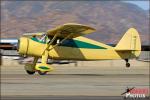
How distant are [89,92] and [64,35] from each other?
12.3 m

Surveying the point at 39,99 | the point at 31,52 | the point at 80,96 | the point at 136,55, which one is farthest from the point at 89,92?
the point at 136,55

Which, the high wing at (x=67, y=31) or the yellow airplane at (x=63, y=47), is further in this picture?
the yellow airplane at (x=63, y=47)

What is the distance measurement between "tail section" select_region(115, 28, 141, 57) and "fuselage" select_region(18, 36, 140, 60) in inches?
12.9

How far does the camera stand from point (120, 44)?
3098 centimetres

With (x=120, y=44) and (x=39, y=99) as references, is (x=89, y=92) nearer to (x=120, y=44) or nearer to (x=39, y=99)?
(x=39, y=99)

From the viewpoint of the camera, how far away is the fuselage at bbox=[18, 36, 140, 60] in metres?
28.4

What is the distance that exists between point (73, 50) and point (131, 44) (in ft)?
12.7

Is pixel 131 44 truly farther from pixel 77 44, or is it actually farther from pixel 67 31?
pixel 67 31

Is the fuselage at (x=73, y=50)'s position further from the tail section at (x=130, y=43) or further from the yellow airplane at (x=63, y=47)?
the tail section at (x=130, y=43)

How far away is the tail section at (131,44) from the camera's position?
1204 inches

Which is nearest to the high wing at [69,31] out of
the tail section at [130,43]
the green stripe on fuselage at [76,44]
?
the green stripe on fuselage at [76,44]

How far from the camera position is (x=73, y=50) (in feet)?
95.6

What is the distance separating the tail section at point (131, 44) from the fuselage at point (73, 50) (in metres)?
0.33

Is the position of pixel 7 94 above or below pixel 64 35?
below
